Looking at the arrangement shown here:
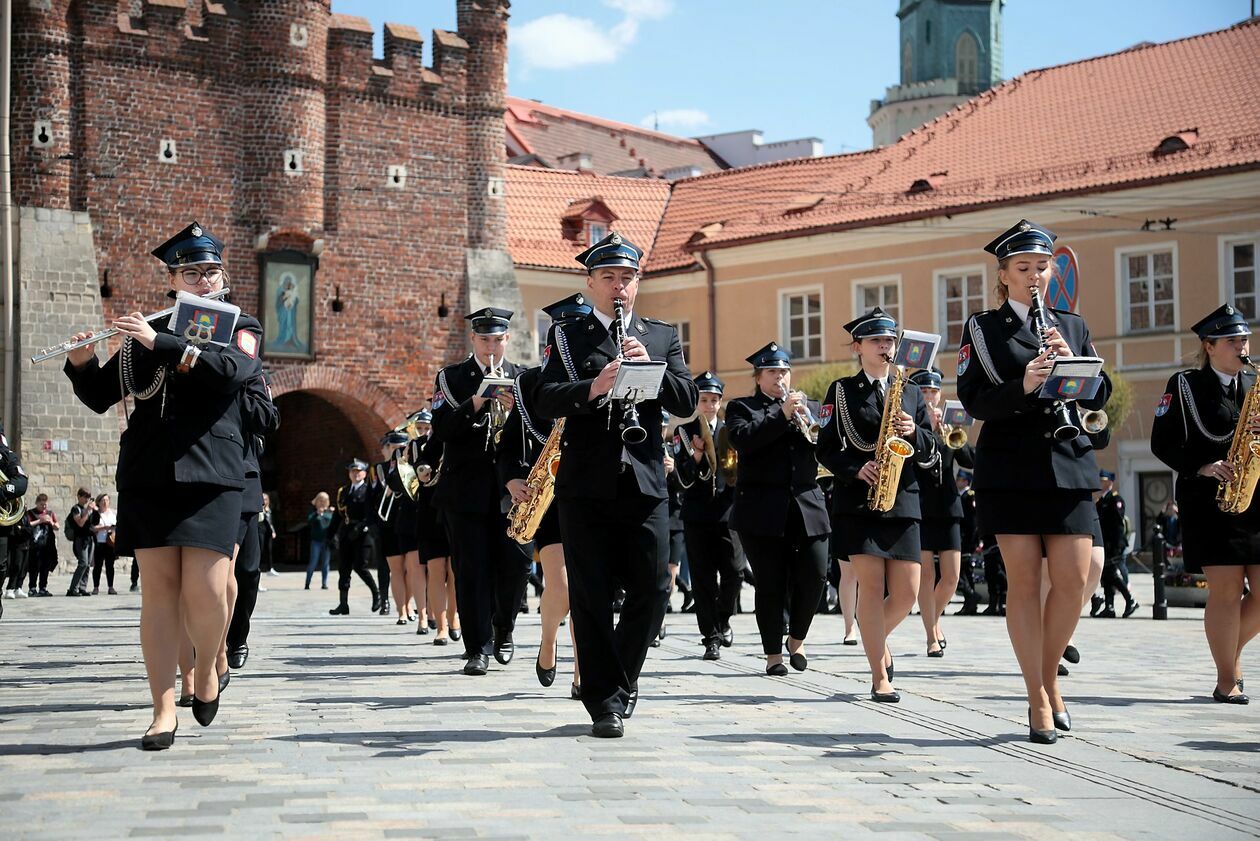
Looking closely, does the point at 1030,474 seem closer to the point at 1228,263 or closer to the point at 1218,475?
the point at 1218,475

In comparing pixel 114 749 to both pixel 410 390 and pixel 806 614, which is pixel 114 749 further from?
pixel 410 390

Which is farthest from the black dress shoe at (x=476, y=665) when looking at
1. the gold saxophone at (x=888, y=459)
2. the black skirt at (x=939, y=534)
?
the black skirt at (x=939, y=534)

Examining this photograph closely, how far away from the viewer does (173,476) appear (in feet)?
24.4

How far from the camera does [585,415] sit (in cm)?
816

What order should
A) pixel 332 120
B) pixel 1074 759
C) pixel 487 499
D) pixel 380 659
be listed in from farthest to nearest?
pixel 332 120 < pixel 380 659 < pixel 487 499 < pixel 1074 759

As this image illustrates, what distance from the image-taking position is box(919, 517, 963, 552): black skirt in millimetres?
13914

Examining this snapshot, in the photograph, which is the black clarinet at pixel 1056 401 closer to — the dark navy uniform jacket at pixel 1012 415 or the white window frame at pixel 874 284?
the dark navy uniform jacket at pixel 1012 415

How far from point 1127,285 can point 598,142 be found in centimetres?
3106

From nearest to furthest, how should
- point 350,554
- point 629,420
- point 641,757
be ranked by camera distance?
point 641,757, point 629,420, point 350,554

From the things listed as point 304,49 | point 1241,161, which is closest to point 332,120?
point 304,49

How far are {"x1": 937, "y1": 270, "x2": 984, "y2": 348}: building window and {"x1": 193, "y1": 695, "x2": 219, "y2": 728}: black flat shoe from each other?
3429cm

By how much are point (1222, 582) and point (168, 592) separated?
586 cm

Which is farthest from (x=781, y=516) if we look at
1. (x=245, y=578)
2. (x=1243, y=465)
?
(x=245, y=578)

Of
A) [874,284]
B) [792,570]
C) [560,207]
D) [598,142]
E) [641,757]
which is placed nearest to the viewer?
[641,757]
